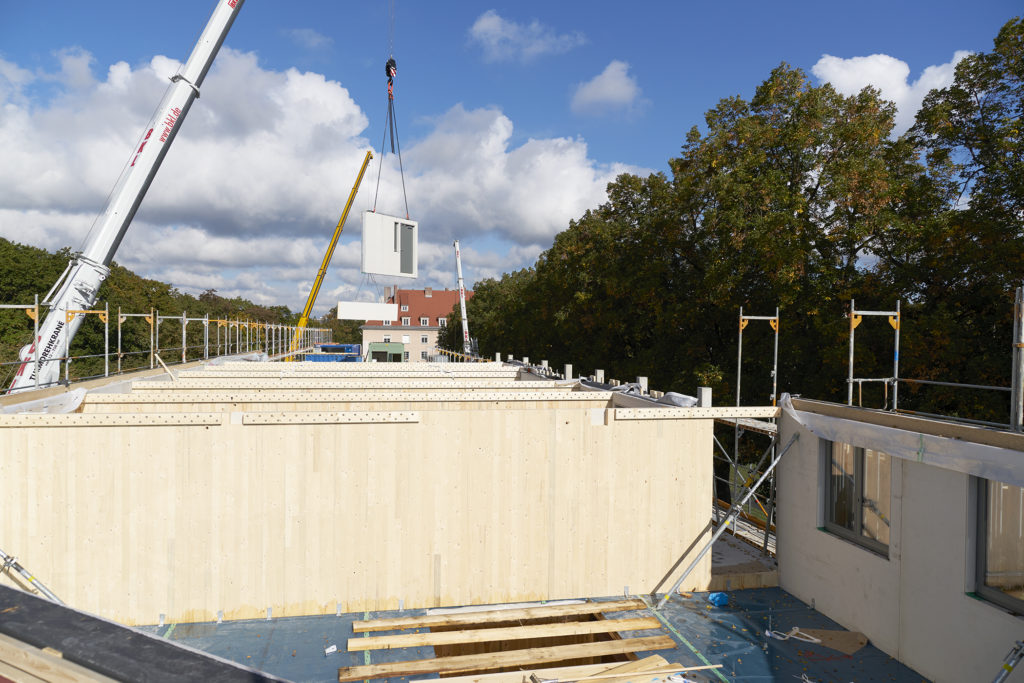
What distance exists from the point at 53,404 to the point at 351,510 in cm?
522

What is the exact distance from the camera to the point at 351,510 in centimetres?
780

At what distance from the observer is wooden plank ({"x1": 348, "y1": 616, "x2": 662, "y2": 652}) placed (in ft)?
22.0

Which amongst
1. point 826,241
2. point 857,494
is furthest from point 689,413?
point 826,241

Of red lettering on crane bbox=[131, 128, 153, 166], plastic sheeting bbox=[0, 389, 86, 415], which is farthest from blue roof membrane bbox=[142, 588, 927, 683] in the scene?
red lettering on crane bbox=[131, 128, 153, 166]

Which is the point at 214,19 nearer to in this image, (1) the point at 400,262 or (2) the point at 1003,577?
(1) the point at 400,262

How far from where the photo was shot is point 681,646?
703 centimetres

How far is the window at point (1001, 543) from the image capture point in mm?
5797

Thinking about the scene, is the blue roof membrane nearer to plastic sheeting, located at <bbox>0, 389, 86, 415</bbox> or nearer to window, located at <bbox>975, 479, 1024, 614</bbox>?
window, located at <bbox>975, 479, 1024, 614</bbox>

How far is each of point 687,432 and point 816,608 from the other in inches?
114

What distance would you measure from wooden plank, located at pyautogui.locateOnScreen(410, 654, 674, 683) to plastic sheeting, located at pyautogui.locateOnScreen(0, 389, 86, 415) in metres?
6.94

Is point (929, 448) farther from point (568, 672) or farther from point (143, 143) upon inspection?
point (143, 143)

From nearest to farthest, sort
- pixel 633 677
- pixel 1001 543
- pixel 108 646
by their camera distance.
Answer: pixel 108 646, pixel 633 677, pixel 1001 543

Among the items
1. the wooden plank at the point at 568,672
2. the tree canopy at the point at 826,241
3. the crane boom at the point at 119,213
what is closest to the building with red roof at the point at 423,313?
the tree canopy at the point at 826,241

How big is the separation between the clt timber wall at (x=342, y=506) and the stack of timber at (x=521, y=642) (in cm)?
58
